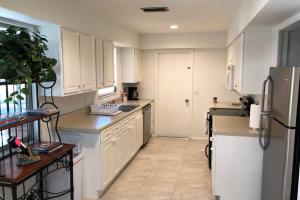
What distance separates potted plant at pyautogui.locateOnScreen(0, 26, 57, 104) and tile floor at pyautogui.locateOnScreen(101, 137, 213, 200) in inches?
71.2

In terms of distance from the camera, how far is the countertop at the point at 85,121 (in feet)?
10.5

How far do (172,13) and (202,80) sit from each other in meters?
2.54

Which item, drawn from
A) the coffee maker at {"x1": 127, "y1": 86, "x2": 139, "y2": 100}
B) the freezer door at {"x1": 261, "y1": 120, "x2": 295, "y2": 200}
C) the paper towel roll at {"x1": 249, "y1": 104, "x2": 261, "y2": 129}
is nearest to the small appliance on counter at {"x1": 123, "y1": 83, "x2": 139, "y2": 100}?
the coffee maker at {"x1": 127, "y1": 86, "x2": 139, "y2": 100}

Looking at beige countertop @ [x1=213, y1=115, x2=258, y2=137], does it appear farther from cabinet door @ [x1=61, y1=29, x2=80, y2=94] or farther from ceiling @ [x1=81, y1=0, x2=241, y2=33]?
cabinet door @ [x1=61, y1=29, x2=80, y2=94]

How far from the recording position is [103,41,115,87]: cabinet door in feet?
13.7

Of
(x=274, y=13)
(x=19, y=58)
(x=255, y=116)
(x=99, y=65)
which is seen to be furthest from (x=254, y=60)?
(x=19, y=58)

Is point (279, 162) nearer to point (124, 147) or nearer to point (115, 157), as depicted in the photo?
point (115, 157)

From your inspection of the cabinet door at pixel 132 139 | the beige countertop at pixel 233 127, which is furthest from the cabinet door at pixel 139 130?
the beige countertop at pixel 233 127

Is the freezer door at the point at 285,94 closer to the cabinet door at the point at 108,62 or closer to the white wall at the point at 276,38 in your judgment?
the white wall at the point at 276,38

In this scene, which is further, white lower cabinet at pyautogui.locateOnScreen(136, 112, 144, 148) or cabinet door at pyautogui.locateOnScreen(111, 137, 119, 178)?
white lower cabinet at pyautogui.locateOnScreen(136, 112, 144, 148)

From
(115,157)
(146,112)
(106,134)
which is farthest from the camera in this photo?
(146,112)

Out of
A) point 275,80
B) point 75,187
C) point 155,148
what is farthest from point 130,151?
point 275,80

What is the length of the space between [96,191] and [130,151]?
123cm

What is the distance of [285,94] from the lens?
209 cm
